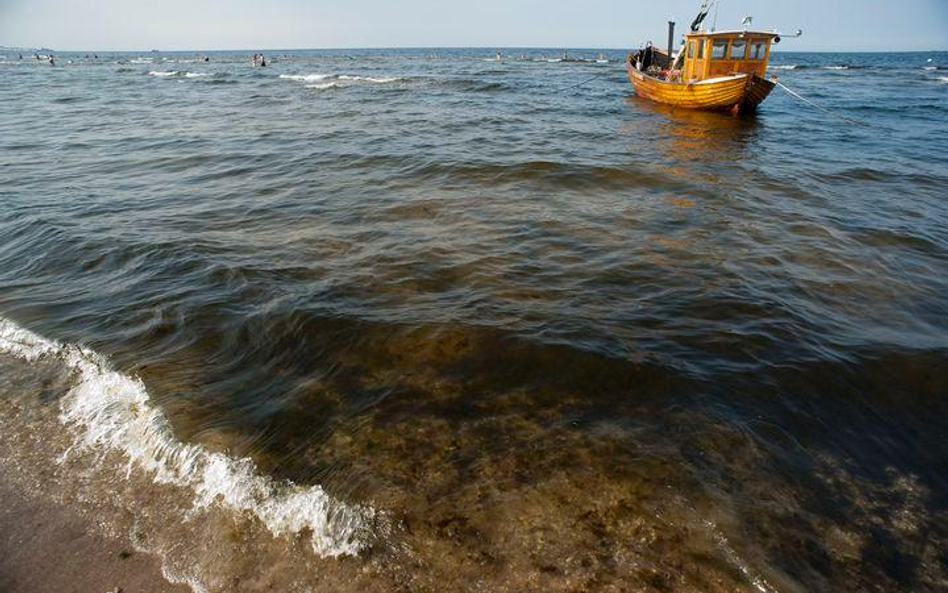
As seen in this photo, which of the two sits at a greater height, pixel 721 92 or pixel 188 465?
pixel 721 92

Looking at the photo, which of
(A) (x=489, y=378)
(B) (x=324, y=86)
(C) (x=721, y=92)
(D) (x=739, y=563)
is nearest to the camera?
(D) (x=739, y=563)

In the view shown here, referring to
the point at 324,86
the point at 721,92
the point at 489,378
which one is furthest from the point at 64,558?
the point at 324,86

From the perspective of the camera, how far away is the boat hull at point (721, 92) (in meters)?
19.1

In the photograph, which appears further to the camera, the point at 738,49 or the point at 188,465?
the point at 738,49

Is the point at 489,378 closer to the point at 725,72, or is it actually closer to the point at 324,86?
the point at 725,72

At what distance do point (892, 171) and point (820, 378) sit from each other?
11175mm

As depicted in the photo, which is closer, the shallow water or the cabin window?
the shallow water

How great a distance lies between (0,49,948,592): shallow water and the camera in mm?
3191

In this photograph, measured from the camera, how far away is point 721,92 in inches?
773

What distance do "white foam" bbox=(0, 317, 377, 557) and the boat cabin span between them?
22.0m

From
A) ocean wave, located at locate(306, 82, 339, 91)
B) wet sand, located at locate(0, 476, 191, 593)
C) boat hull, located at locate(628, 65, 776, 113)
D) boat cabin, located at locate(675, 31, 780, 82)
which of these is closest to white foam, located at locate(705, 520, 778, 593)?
wet sand, located at locate(0, 476, 191, 593)

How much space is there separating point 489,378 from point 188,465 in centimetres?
250

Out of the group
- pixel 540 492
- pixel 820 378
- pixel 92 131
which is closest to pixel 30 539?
pixel 540 492

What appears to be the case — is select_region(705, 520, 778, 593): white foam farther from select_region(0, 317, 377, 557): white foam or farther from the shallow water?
select_region(0, 317, 377, 557): white foam
